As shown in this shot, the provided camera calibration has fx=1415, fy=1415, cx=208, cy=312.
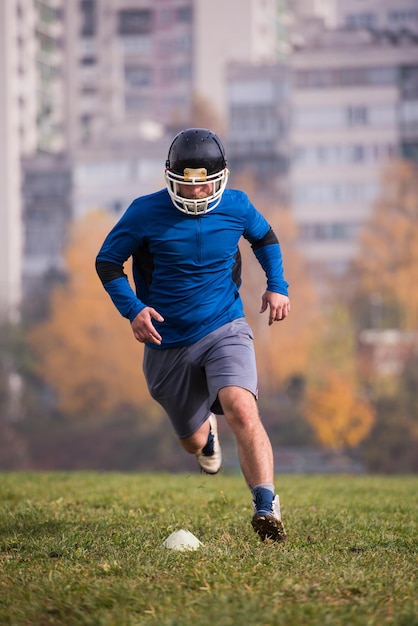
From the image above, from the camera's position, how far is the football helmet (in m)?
7.42

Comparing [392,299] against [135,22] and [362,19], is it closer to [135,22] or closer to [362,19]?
[362,19]

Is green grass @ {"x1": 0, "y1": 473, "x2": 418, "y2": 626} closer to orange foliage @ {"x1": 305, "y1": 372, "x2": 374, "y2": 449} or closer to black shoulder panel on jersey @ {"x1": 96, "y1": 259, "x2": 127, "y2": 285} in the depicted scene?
black shoulder panel on jersey @ {"x1": 96, "y1": 259, "x2": 127, "y2": 285}

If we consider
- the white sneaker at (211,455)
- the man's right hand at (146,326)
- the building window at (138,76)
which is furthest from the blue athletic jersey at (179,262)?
A: the building window at (138,76)

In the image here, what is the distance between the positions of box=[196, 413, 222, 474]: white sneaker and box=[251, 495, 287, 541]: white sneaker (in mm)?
1318

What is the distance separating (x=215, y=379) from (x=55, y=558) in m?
1.40

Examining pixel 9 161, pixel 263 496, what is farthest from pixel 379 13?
pixel 263 496

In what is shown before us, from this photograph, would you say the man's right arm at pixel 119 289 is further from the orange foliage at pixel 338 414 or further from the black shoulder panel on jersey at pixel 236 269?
the orange foliage at pixel 338 414

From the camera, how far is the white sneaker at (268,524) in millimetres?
6930

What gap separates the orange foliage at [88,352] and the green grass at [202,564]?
59334 millimetres

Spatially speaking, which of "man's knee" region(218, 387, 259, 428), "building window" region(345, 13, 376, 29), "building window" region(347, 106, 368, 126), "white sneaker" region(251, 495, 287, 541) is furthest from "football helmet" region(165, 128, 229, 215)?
"building window" region(345, 13, 376, 29)

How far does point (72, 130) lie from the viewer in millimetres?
127875

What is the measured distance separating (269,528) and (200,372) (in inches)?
43.4

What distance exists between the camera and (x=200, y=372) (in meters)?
7.70

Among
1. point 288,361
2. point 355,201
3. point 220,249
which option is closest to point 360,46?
point 355,201
